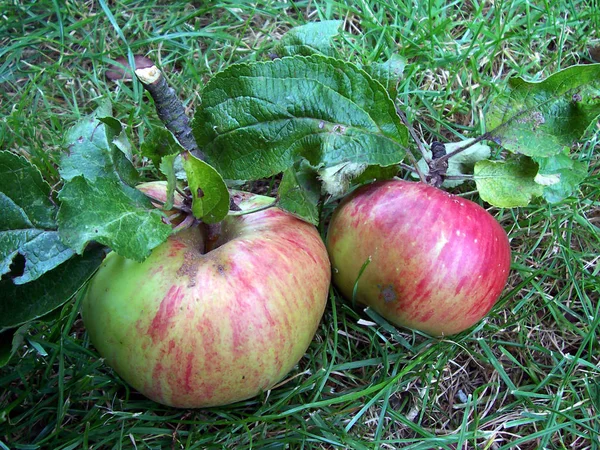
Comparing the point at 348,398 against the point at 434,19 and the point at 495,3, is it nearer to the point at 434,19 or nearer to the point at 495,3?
the point at 434,19

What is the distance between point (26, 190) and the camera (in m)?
1.20

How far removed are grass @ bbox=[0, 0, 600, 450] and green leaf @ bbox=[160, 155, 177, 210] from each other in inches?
17.8

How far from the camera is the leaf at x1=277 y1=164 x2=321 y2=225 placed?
1.33 meters

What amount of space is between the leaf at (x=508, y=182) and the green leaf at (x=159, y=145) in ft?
2.32

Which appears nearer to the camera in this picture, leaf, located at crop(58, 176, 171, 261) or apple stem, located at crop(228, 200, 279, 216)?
leaf, located at crop(58, 176, 171, 261)

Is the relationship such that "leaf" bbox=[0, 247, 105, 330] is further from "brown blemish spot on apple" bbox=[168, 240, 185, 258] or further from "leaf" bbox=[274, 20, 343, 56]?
→ "leaf" bbox=[274, 20, 343, 56]

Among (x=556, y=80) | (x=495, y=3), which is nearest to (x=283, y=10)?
(x=495, y=3)

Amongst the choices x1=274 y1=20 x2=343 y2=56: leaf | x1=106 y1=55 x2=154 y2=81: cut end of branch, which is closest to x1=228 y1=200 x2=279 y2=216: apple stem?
x1=274 y1=20 x2=343 y2=56: leaf

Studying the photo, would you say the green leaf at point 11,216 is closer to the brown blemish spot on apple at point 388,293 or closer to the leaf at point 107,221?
the leaf at point 107,221

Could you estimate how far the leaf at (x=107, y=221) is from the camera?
1062 millimetres

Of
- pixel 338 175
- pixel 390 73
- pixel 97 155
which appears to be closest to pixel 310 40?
pixel 390 73

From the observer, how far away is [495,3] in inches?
77.9

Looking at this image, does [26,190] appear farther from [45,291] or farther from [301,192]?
[301,192]

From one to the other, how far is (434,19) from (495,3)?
227mm
